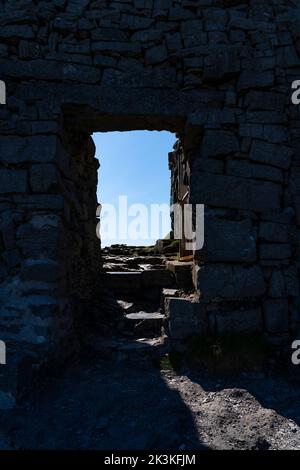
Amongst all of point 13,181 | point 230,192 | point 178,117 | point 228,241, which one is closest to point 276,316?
point 228,241

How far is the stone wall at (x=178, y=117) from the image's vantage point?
3.92 meters

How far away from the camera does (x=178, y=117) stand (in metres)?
4.19

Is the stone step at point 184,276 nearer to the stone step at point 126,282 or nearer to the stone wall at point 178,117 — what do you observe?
the stone wall at point 178,117

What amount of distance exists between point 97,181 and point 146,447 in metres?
4.48

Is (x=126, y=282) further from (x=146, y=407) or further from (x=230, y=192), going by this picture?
(x=146, y=407)

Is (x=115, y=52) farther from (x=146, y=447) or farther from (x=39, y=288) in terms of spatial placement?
(x=146, y=447)

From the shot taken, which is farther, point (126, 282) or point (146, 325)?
point (126, 282)

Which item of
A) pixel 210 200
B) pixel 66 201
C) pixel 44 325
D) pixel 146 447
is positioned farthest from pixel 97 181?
pixel 146 447

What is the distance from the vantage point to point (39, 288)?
149 inches

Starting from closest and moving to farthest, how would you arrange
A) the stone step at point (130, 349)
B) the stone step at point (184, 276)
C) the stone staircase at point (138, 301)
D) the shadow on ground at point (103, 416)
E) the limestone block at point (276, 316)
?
the shadow on ground at point (103, 416) < the limestone block at point (276, 316) < the stone step at point (130, 349) < the stone staircase at point (138, 301) < the stone step at point (184, 276)

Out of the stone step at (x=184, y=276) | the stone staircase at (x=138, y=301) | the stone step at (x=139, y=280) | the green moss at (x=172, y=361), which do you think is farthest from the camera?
the stone step at (x=139, y=280)

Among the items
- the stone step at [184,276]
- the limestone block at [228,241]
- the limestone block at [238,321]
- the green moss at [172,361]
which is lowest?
the green moss at [172,361]

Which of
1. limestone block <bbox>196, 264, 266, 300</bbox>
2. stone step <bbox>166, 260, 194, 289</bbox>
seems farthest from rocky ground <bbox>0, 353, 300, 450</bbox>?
stone step <bbox>166, 260, 194, 289</bbox>

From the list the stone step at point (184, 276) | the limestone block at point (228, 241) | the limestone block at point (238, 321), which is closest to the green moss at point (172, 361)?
the limestone block at point (238, 321)
